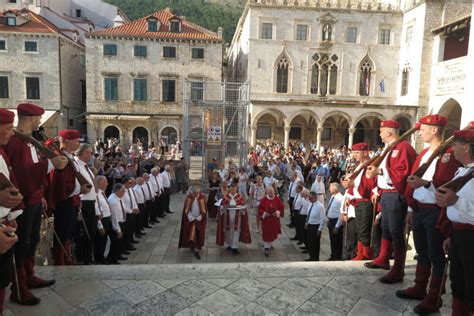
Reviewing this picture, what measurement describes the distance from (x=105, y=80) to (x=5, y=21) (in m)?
9.14

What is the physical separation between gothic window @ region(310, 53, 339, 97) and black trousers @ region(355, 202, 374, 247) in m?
26.2

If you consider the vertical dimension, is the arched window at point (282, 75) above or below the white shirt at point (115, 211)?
above

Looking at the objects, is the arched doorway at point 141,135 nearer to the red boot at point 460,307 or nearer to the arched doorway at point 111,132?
the arched doorway at point 111,132

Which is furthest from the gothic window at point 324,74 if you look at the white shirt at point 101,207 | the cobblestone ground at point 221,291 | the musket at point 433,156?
the musket at point 433,156

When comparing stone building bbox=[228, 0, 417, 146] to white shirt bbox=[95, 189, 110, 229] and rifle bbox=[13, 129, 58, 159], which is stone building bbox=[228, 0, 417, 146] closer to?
white shirt bbox=[95, 189, 110, 229]

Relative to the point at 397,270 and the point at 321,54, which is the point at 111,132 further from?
the point at 397,270

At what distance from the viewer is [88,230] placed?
604cm

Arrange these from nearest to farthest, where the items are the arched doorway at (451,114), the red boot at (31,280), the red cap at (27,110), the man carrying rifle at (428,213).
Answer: the man carrying rifle at (428,213), the red cap at (27,110), the red boot at (31,280), the arched doorway at (451,114)

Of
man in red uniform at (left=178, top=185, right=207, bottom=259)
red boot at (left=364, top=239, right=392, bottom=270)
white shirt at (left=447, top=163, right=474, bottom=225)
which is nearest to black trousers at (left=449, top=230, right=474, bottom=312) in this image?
white shirt at (left=447, top=163, right=474, bottom=225)

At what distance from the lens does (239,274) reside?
444 cm

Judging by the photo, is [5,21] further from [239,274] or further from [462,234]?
[462,234]

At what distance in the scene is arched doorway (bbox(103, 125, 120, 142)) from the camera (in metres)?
30.0

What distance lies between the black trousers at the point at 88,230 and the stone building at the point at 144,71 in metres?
23.4

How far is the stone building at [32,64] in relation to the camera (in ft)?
91.1
